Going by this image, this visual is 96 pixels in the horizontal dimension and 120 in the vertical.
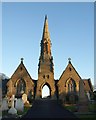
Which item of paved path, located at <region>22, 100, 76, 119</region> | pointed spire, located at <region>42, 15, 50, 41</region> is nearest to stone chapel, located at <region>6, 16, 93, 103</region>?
pointed spire, located at <region>42, 15, 50, 41</region>

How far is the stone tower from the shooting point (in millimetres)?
43625

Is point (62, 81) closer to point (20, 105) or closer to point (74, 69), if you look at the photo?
point (74, 69)

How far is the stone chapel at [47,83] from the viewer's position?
43.4 metres

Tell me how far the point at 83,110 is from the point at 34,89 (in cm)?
2234

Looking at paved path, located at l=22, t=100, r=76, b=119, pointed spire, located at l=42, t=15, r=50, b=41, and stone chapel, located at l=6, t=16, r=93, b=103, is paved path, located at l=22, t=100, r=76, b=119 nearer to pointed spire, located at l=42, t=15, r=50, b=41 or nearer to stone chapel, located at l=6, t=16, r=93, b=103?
stone chapel, located at l=6, t=16, r=93, b=103

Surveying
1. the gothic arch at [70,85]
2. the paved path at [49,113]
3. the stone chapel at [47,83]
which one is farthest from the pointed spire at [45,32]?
the paved path at [49,113]

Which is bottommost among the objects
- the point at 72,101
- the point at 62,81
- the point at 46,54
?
the point at 72,101

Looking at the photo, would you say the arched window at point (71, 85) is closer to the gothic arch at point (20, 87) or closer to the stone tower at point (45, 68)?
the stone tower at point (45, 68)

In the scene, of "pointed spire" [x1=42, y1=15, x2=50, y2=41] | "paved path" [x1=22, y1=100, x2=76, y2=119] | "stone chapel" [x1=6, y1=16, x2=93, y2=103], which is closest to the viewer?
"paved path" [x1=22, y1=100, x2=76, y2=119]

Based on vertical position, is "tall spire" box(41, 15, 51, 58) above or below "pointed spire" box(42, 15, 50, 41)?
below

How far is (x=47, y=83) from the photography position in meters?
44.4

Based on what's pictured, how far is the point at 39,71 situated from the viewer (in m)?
45.2

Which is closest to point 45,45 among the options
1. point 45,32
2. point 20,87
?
point 45,32

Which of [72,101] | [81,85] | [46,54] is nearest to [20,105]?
[81,85]
